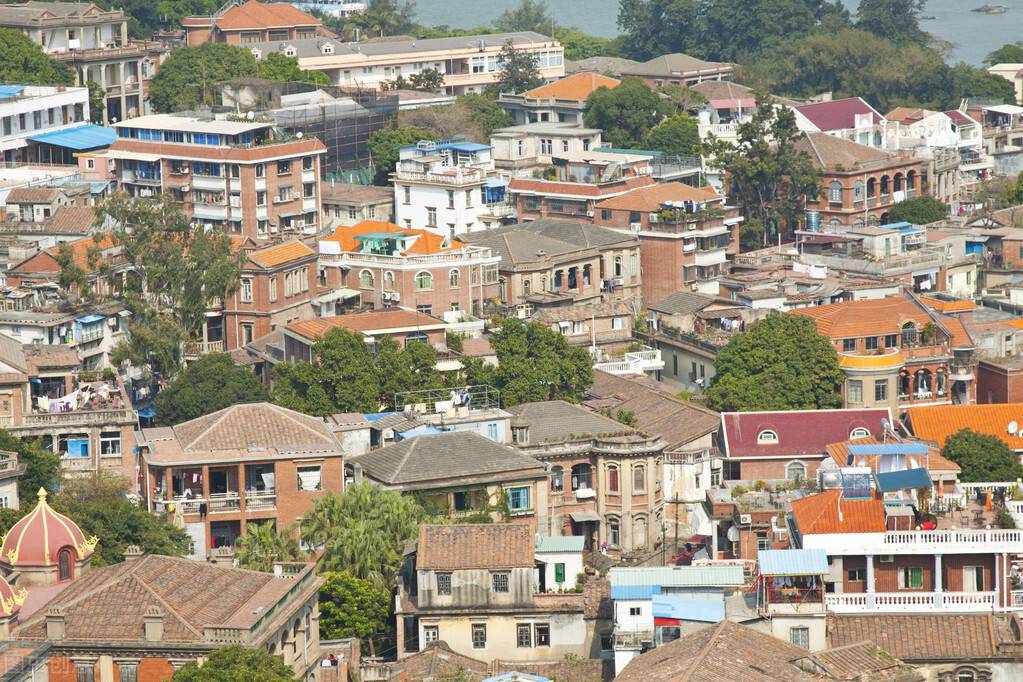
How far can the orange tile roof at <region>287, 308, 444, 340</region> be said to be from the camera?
9025 cm

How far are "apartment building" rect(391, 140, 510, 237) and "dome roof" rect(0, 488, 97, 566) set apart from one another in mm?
55393

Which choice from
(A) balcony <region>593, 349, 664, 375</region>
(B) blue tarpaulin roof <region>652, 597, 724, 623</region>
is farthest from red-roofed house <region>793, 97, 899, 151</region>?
(B) blue tarpaulin roof <region>652, 597, 724, 623</region>

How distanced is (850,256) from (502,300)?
16.0m

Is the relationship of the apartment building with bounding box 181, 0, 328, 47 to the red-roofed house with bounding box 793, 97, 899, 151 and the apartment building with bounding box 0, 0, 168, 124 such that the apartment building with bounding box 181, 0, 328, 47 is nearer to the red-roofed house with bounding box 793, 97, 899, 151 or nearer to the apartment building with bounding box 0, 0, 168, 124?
the apartment building with bounding box 0, 0, 168, 124

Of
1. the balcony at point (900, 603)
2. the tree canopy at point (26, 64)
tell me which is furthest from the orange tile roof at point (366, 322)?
the tree canopy at point (26, 64)

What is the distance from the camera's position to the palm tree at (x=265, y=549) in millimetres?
66188

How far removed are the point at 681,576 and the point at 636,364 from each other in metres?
34.5

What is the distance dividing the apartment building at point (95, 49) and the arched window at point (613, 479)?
70090 millimetres

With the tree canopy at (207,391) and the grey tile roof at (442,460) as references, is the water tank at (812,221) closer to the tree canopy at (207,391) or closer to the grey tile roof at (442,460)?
the tree canopy at (207,391)

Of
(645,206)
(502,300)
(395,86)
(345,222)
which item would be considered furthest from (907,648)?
(395,86)

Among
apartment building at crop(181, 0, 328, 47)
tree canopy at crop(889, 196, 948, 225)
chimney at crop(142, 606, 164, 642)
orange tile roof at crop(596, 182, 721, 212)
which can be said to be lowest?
chimney at crop(142, 606, 164, 642)

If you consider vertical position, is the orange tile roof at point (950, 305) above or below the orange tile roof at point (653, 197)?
below

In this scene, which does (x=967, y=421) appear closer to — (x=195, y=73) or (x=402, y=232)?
(x=402, y=232)

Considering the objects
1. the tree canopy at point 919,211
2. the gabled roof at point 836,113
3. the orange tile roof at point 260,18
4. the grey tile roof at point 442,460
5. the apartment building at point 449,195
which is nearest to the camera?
the grey tile roof at point 442,460
